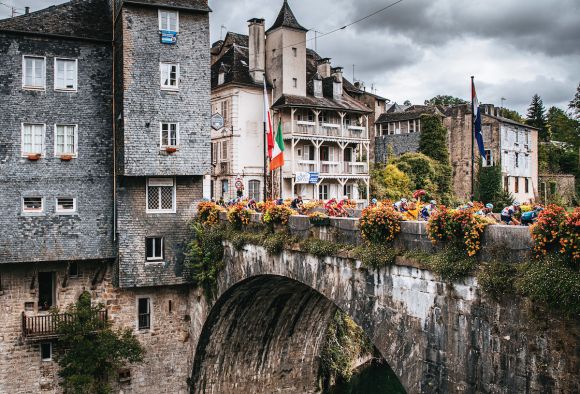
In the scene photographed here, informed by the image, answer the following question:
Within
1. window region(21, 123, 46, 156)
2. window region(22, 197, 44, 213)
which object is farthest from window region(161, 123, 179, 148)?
window region(22, 197, 44, 213)

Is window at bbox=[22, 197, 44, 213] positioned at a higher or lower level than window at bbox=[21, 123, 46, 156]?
lower

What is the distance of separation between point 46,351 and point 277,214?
13505mm

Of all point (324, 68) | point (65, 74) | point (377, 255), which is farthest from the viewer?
point (324, 68)

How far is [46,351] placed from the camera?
28.1 meters

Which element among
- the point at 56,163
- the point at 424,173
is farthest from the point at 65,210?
the point at 424,173

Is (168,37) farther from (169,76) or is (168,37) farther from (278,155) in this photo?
(278,155)

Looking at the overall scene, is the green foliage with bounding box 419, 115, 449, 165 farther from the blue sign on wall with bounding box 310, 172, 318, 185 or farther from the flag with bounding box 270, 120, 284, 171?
the flag with bounding box 270, 120, 284, 171

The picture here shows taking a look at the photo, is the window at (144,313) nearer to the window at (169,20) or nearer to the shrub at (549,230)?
the window at (169,20)

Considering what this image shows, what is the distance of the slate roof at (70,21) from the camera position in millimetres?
27375

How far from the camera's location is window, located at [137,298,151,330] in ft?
96.5

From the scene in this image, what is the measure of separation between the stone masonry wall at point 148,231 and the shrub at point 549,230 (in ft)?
65.9

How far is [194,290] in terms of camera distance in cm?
2967

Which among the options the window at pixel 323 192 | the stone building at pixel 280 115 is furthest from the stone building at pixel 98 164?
the window at pixel 323 192

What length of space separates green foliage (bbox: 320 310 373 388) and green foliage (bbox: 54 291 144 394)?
11505mm
